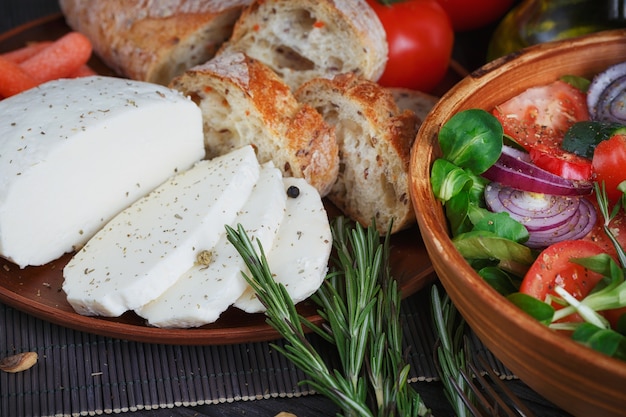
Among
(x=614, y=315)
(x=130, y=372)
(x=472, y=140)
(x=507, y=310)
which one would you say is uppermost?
(x=472, y=140)

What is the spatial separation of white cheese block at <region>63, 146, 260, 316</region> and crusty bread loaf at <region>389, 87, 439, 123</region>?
68 cm

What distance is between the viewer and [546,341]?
1442mm

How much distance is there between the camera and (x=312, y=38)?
8.68 ft

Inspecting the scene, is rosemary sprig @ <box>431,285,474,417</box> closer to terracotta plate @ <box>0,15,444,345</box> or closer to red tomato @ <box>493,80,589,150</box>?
terracotta plate @ <box>0,15,444,345</box>

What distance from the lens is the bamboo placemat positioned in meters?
1.84

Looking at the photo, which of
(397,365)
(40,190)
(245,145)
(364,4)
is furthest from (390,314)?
(364,4)

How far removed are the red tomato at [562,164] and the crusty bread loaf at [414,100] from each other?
2.26ft

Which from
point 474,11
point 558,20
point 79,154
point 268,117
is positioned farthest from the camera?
point 474,11

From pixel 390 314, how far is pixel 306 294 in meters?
0.22

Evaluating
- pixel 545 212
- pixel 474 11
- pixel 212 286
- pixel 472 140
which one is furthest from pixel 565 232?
pixel 474 11

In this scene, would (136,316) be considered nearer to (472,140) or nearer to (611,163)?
(472,140)

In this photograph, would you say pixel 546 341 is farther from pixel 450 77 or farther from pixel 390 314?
pixel 450 77

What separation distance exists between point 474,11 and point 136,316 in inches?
77.4

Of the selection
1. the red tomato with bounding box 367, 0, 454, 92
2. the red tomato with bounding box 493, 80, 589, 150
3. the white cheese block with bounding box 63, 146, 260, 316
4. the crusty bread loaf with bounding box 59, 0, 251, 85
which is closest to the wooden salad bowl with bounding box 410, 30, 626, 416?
the red tomato with bounding box 493, 80, 589, 150
